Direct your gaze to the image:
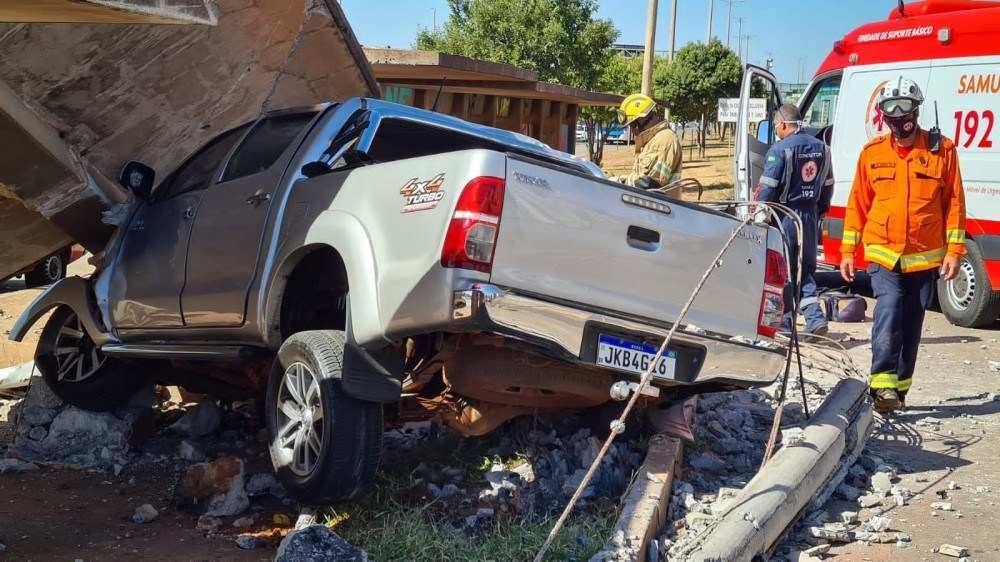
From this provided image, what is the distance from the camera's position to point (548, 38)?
3366 cm

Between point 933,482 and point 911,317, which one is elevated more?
point 911,317

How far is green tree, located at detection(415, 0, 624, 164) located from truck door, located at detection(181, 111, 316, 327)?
93.3 ft

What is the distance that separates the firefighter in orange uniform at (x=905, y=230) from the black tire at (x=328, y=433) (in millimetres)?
3683

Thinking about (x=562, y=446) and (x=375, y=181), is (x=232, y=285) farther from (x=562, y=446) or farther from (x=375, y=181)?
(x=562, y=446)

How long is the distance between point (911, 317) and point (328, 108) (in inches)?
152

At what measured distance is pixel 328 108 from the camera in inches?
217

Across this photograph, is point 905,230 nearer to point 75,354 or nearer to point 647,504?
point 647,504

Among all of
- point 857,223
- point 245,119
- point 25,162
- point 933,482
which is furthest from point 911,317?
point 25,162

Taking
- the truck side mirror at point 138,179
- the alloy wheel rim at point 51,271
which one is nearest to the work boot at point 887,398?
the truck side mirror at point 138,179

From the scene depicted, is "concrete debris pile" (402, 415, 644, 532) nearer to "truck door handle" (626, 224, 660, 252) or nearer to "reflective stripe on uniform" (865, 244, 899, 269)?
"truck door handle" (626, 224, 660, 252)

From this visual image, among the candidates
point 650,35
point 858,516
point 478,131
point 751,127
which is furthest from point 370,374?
point 650,35

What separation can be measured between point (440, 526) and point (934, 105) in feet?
25.7

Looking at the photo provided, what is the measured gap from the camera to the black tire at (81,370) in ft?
21.2

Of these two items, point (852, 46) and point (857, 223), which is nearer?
point (857, 223)
